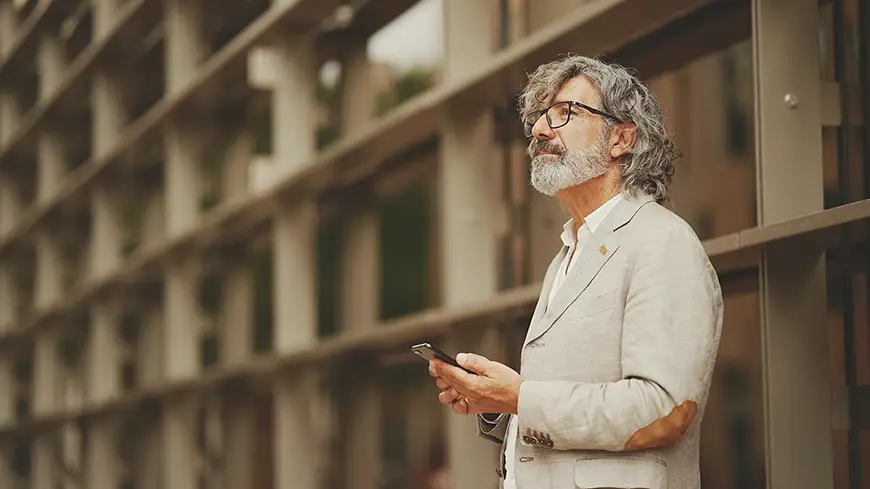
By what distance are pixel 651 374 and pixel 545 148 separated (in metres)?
0.63

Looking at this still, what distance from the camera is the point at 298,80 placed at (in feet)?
26.3

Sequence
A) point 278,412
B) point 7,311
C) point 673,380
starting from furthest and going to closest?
point 7,311, point 278,412, point 673,380

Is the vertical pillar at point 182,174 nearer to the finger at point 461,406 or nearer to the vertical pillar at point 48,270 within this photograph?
the vertical pillar at point 48,270

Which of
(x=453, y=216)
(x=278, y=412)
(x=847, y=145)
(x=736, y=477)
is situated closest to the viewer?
(x=847, y=145)

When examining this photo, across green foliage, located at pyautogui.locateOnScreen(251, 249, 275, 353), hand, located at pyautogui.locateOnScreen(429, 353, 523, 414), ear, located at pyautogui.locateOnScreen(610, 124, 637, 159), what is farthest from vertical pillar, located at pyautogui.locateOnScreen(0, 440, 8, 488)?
ear, located at pyautogui.locateOnScreen(610, 124, 637, 159)

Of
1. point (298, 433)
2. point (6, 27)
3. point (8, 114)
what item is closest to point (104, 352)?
point (8, 114)

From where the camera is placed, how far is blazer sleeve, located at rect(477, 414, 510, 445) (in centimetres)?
359

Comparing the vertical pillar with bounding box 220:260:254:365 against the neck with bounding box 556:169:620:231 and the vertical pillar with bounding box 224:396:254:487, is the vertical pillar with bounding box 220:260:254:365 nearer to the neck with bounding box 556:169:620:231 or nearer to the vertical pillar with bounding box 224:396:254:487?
the vertical pillar with bounding box 224:396:254:487

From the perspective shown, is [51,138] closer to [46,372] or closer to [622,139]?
[46,372]

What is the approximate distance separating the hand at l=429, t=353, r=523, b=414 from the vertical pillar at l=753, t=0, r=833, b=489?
1112 mm

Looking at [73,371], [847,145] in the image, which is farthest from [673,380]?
[73,371]

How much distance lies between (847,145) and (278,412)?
14.2 ft

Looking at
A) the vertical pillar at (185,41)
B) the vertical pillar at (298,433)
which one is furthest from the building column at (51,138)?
the vertical pillar at (298,433)

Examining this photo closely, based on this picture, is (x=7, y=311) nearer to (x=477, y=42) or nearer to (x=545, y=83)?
(x=477, y=42)
